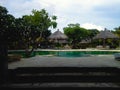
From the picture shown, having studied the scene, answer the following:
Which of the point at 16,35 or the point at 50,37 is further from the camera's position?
the point at 50,37

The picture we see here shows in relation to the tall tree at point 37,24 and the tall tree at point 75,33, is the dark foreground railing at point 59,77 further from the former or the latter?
the tall tree at point 75,33

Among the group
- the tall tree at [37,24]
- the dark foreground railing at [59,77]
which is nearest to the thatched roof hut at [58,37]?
the tall tree at [37,24]

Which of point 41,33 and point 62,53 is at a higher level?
point 41,33

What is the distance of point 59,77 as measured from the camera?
30.5ft

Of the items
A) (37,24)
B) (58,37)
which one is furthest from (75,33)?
(37,24)

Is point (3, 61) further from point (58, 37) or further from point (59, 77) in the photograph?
point (58, 37)

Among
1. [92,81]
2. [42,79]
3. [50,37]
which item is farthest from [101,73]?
[50,37]

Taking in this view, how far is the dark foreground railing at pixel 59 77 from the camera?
828cm

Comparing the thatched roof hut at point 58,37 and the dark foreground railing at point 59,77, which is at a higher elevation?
the thatched roof hut at point 58,37

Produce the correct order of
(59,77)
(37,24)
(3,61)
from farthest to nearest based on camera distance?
(37,24) → (59,77) → (3,61)

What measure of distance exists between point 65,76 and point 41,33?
3387 cm

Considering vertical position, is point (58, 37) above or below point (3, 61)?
above

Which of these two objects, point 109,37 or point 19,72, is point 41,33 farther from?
point 19,72

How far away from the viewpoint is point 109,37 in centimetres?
4234
